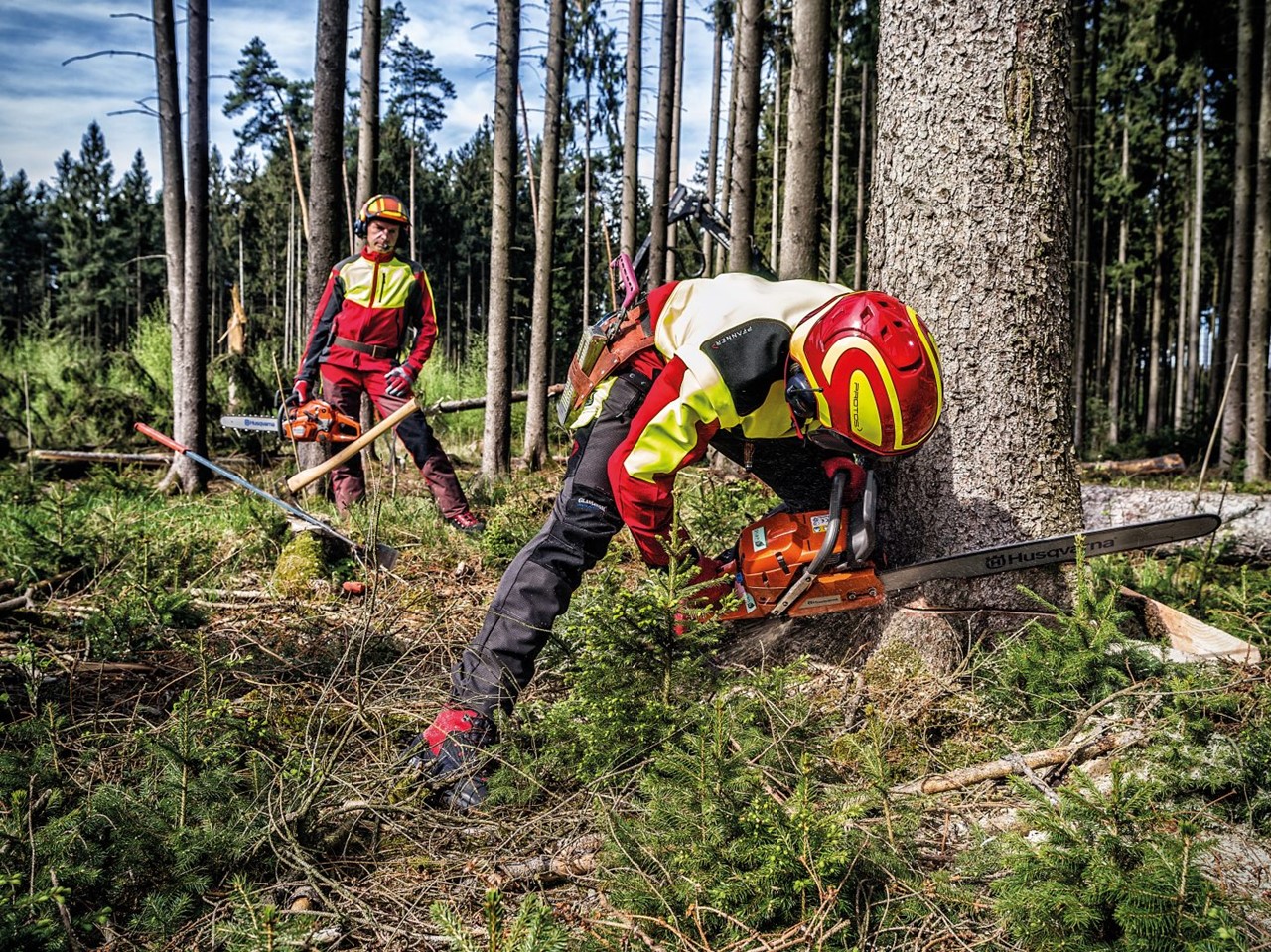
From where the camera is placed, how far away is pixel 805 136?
246 inches

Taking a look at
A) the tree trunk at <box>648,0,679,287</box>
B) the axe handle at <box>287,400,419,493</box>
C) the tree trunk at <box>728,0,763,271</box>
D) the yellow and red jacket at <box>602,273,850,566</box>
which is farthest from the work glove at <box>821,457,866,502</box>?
the tree trunk at <box>648,0,679,287</box>

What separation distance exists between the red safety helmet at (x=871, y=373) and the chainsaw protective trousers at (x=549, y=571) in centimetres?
69

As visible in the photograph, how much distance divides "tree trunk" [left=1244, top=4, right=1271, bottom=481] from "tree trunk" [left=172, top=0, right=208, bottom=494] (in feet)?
41.1

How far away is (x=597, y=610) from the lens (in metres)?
2.29

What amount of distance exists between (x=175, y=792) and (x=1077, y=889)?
2047mm

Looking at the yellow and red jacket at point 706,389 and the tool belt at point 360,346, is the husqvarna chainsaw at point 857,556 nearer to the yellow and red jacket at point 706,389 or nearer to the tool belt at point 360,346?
the yellow and red jacket at point 706,389

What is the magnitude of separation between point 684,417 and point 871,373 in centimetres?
59

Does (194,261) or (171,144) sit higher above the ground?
(171,144)

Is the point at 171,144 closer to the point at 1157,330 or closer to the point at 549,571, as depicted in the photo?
the point at 549,571

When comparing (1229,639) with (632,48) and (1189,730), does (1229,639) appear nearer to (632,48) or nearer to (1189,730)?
(1189,730)

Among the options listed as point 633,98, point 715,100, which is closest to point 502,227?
point 633,98

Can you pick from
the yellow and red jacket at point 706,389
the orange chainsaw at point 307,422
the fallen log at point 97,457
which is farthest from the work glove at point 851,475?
the fallen log at point 97,457

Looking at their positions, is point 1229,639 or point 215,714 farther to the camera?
point 1229,639

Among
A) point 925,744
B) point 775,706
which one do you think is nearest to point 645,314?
point 775,706
